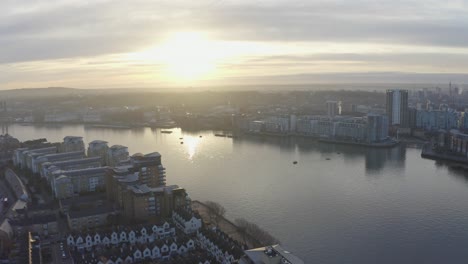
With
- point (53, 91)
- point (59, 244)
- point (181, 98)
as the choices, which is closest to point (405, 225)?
point (59, 244)

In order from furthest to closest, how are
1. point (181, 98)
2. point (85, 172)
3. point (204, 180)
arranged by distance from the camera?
point (181, 98) → point (204, 180) → point (85, 172)

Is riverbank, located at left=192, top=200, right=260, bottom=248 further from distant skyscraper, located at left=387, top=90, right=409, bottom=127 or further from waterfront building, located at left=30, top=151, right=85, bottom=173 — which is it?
distant skyscraper, located at left=387, top=90, right=409, bottom=127

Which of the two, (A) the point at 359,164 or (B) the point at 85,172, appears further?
(A) the point at 359,164

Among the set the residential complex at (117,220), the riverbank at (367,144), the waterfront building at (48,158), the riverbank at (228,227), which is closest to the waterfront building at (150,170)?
the residential complex at (117,220)

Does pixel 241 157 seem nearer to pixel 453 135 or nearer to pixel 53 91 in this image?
pixel 453 135

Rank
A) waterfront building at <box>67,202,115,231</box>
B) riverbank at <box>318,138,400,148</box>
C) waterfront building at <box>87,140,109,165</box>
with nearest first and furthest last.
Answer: waterfront building at <box>67,202,115,231</box> < waterfront building at <box>87,140,109,165</box> < riverbank at <box>318,138,400,148</box>

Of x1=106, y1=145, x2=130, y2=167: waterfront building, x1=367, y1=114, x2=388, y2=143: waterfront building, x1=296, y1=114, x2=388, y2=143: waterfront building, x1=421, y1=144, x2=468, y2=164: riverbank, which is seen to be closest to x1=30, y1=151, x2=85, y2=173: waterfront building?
x1=106, y1=145, x2=130, y2=167: waterfront building
